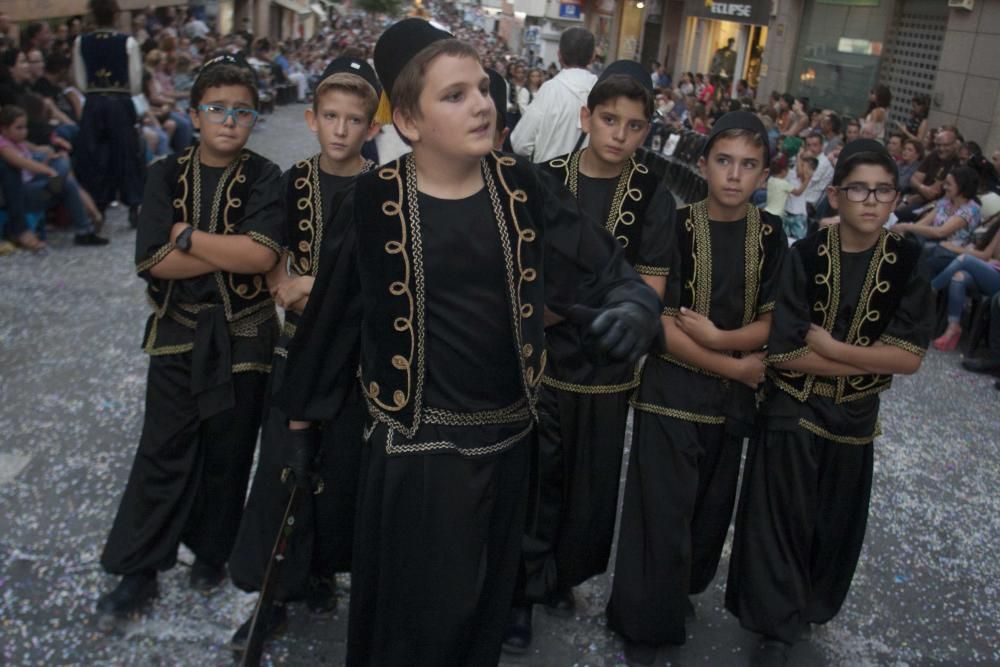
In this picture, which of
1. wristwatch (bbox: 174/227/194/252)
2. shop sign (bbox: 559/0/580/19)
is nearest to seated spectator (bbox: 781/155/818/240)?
wristwatch (bbox: 174/227/194/252)

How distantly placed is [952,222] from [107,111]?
813 cm

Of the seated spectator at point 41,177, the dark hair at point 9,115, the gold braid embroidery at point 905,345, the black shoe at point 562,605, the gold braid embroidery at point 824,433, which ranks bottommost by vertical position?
the black shoe at point 562,605

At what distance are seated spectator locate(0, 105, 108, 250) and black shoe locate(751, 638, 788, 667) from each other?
7467 millimetres

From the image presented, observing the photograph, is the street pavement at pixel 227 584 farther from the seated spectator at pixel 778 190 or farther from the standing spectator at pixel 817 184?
the standing spectator at pixel 817 184

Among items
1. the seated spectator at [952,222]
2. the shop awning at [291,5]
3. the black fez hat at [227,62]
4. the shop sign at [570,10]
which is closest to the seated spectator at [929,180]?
the seated spectator at [952,222]

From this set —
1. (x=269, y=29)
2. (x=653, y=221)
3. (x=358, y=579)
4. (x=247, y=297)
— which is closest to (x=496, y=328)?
(x=358, y=579)

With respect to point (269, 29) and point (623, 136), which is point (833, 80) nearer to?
Answer: point (623, 136)

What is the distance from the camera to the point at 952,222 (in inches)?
325

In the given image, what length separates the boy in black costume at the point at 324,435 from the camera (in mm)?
3137

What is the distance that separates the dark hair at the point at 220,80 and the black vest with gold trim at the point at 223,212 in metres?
0.20

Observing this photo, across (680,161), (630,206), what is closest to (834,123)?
(680,161)

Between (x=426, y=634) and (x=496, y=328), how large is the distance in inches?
33.3

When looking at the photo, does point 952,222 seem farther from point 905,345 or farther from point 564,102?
point 905,345

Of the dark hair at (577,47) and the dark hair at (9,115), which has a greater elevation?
the dark hair at (577,47)
